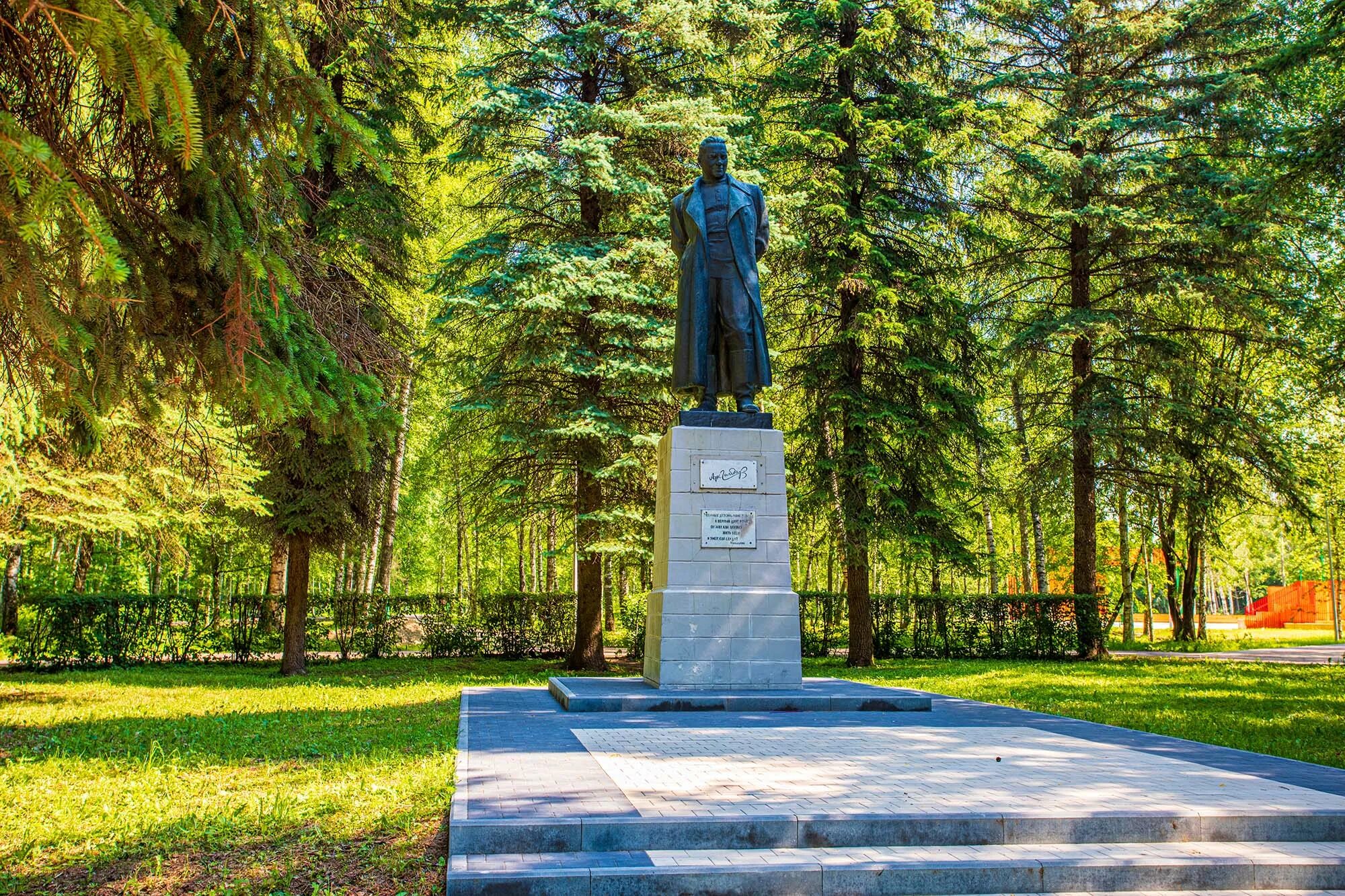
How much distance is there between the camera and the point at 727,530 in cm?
984

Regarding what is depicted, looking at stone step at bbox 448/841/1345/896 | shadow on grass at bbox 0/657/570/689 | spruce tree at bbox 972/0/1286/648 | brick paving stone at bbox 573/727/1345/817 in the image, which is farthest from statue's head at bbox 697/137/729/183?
spruce tree at bbox 972/0/1286/648

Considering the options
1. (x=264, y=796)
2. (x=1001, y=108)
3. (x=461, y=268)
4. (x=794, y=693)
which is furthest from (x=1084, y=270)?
(x=264, y=796)

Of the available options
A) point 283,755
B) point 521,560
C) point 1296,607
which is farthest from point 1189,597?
point 1296,607

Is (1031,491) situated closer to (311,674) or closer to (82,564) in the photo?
(311,674)

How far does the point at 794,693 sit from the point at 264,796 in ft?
15.8

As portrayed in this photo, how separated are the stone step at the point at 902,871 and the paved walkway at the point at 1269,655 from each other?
16.2 metres

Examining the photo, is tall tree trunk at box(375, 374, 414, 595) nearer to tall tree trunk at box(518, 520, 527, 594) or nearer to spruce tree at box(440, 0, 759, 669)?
tall tree trunk at box(518, 520, 527, 594)

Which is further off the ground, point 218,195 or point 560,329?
point 560,329

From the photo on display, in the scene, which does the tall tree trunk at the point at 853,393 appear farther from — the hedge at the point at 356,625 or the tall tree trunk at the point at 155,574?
the tall tree trunk at the point at 155,574

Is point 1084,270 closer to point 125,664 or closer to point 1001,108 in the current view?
point 1001,108

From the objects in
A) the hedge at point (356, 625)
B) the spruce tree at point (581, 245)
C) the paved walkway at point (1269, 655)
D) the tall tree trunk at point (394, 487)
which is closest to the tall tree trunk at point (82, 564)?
the hedge at point (356, 625)

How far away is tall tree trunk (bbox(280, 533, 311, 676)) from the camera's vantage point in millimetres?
16625

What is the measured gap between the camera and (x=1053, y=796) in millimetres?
5074

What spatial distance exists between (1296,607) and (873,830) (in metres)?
54.0
